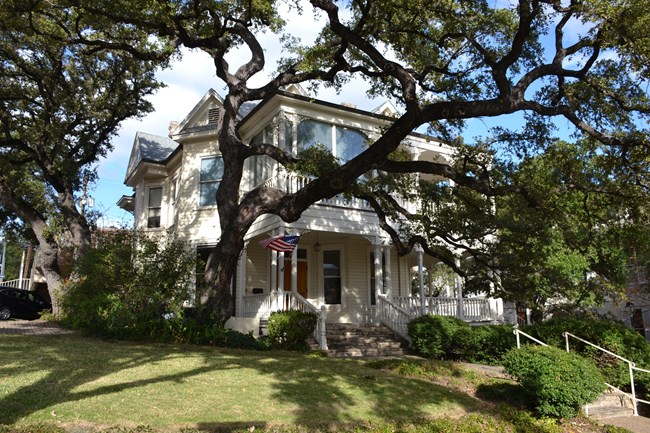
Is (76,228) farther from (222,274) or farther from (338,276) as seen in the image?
(338,276)

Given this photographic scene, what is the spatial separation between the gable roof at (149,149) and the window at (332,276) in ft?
35.3

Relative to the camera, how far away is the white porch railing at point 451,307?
1988cm

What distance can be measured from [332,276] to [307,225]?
3.98 metres

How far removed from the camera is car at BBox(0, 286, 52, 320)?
72.7 ft

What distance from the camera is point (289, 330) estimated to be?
48.5 feet

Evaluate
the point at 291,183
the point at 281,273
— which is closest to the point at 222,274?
the point at 281,273

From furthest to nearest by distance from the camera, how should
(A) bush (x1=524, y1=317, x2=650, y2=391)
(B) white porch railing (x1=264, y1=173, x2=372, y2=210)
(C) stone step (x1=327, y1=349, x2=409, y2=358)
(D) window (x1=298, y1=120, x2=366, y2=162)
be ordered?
(D) window (x1=298, y1=120, x2=366, y2=162) < (B) white porch railing (x1=264, y1=173, x2=372, y2=210) < (C) stone step (x1=327, y1=349, x2=409, y2=358) < (A) bush (x1=524, y1=317, x2=650, y2=391)

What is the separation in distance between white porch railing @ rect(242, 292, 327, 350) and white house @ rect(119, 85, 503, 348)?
7 centimetres

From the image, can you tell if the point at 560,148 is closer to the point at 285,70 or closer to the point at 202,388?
the point at 285,70

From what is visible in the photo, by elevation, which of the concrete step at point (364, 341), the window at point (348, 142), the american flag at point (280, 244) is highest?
the window at point (348, 142)

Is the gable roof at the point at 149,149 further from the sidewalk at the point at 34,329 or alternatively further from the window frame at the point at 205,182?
the sidewalk at the point at 34,329

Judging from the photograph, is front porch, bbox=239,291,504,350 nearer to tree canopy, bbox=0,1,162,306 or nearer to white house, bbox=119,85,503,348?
white house, bbox=119,85,503,348

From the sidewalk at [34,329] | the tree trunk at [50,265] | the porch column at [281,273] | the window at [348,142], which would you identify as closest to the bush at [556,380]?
the porch column at [281,273]

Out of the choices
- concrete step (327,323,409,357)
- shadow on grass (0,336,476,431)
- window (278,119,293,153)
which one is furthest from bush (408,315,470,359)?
window (278,119,293,153)
